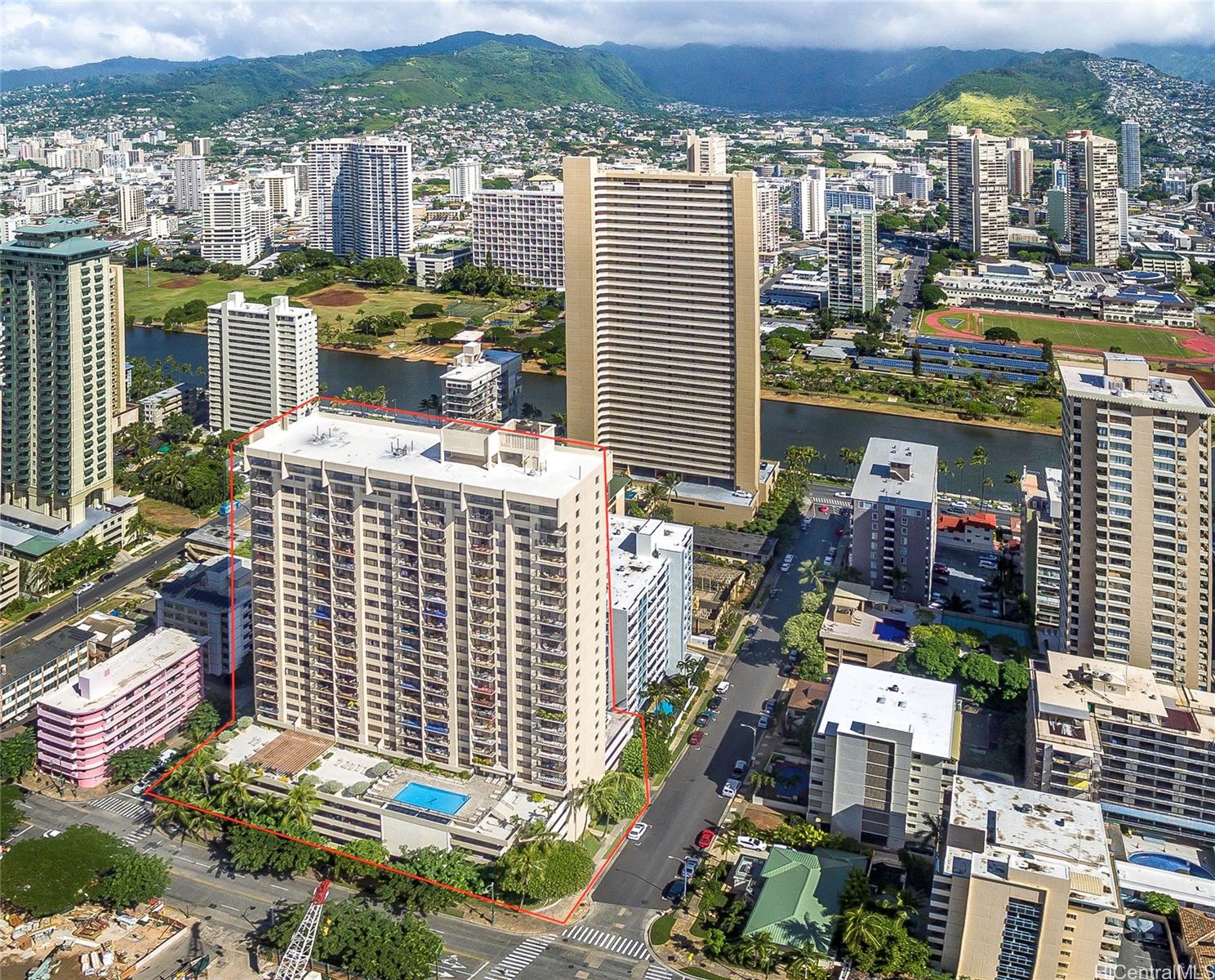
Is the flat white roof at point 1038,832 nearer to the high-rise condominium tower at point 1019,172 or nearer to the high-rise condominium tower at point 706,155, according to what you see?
the high-rise condominium tower at point 706,155

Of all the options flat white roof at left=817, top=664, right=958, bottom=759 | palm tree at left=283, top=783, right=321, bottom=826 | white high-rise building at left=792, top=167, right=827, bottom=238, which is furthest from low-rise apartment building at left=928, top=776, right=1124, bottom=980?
white high-rise building at left=792, top=167, right=827, bottom=238

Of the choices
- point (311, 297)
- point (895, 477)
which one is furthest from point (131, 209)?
point (895, 477)

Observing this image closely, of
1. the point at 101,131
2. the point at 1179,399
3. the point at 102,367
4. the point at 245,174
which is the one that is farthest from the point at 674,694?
the point at 101,131

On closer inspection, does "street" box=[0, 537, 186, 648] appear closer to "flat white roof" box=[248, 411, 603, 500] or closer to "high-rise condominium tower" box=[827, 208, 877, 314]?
"flat white roof" box=[248, 411, 603, 500]

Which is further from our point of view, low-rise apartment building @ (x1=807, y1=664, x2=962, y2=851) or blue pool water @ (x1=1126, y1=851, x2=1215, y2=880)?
low-rise apartment building @ (x1=807, y1=664, x2=962, y2=851)

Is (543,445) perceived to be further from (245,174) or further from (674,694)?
(245,174)

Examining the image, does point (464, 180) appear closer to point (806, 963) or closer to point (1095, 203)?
point (1095, 203)

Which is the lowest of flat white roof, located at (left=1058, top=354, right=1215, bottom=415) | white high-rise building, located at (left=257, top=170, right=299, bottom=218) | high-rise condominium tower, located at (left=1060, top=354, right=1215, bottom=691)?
high-rise condominium tower, located at (left=1060, top=354, right=1215, bottom=691)
